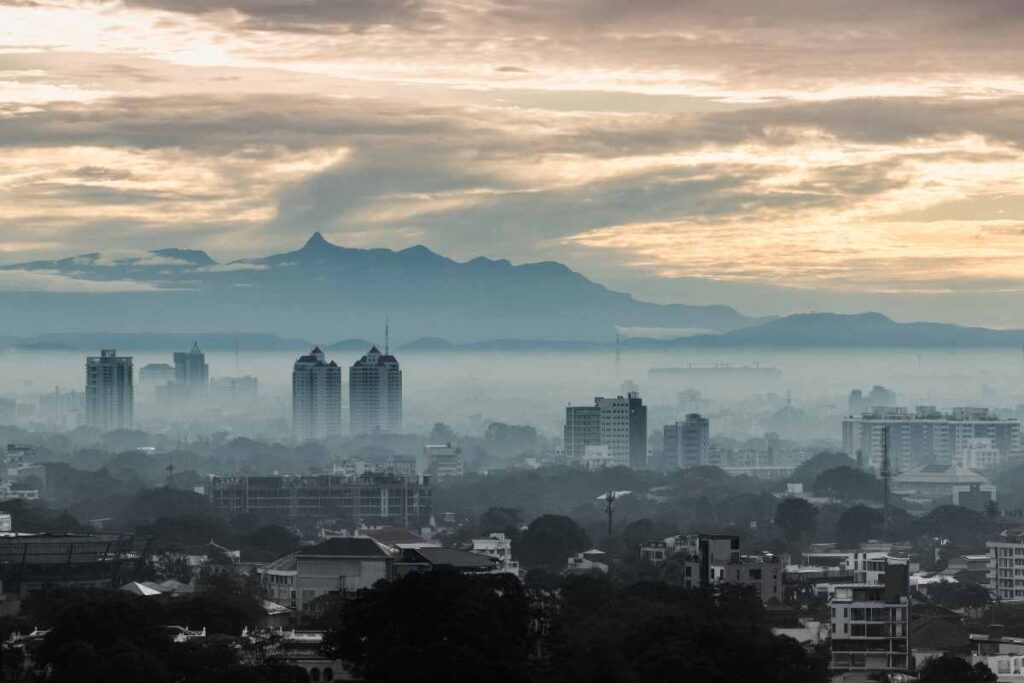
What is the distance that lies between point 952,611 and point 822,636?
35.4 feet

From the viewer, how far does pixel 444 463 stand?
148 m

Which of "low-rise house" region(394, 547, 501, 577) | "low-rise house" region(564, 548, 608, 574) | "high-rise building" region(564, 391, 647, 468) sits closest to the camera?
"low-rise house" region(394, 547, 501, 577)

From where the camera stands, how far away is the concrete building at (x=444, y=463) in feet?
474


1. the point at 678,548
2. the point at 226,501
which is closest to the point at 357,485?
the point at 226,501

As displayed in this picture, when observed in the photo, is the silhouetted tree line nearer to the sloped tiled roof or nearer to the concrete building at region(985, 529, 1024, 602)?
the sloped tiled roof

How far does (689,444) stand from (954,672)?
127 m

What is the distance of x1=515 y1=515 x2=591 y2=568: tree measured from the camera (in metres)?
74.9

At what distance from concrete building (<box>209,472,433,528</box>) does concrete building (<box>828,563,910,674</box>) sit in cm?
5789

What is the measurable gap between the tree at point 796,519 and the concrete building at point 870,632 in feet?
150

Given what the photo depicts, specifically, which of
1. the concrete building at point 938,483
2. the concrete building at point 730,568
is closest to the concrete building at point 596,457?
the concrete building at point 938,483

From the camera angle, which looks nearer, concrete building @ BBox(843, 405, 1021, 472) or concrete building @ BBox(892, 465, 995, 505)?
concrete building @ BBox(892, 465, 995, 505)

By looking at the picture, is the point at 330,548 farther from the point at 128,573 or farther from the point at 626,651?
the point at 626,651

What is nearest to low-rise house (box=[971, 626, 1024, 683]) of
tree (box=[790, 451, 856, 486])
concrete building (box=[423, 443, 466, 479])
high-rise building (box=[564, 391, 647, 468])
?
tree (box=[790, 451, 856, 486])

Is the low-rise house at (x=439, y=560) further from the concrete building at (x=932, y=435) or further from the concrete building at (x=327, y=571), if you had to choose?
the concrete building at (x=932, y=435)
